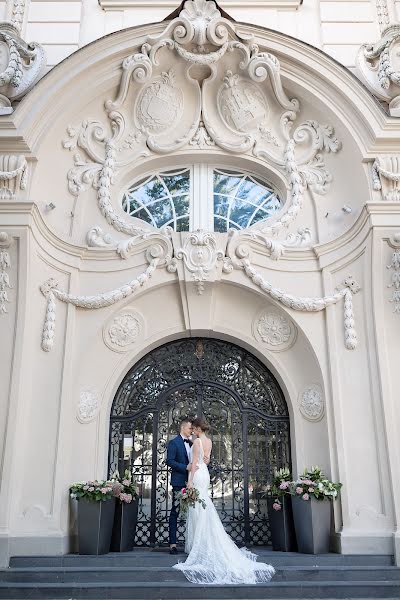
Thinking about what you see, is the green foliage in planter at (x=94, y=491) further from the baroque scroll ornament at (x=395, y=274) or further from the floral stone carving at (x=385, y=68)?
the floral stone carving at (x=385, y=68)

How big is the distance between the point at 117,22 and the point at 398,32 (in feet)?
15.1

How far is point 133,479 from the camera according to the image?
786 centimetres

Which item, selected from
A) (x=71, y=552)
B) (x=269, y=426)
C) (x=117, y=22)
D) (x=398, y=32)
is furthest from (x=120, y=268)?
(x=398, y=32)

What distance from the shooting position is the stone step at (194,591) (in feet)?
17.9

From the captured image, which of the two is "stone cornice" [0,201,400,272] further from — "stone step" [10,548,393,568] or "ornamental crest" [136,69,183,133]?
"stone step" [10,548,393,568]

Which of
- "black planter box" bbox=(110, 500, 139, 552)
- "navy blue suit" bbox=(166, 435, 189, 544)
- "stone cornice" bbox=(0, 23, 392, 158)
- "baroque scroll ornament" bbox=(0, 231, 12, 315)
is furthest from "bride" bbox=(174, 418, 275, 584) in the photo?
"stone cornice" bbox=(0, 23, 392, 158)

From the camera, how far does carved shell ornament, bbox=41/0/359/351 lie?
780 centimetres

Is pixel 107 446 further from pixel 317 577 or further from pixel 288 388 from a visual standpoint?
pixel 317 577

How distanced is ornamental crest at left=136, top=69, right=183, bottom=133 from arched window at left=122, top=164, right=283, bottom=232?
2.53 ft

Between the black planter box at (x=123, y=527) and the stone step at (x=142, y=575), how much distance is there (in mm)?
971

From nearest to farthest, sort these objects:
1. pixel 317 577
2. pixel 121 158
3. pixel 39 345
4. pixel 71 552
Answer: pixel 317 577
pixel 71 552
pixel 39 345
pixel 121 158

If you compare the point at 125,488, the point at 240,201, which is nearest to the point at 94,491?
the point at 125,488

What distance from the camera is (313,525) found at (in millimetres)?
6711

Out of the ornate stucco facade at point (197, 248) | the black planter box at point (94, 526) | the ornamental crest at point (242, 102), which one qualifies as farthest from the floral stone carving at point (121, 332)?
the ornamental crest at point (242, 102)
